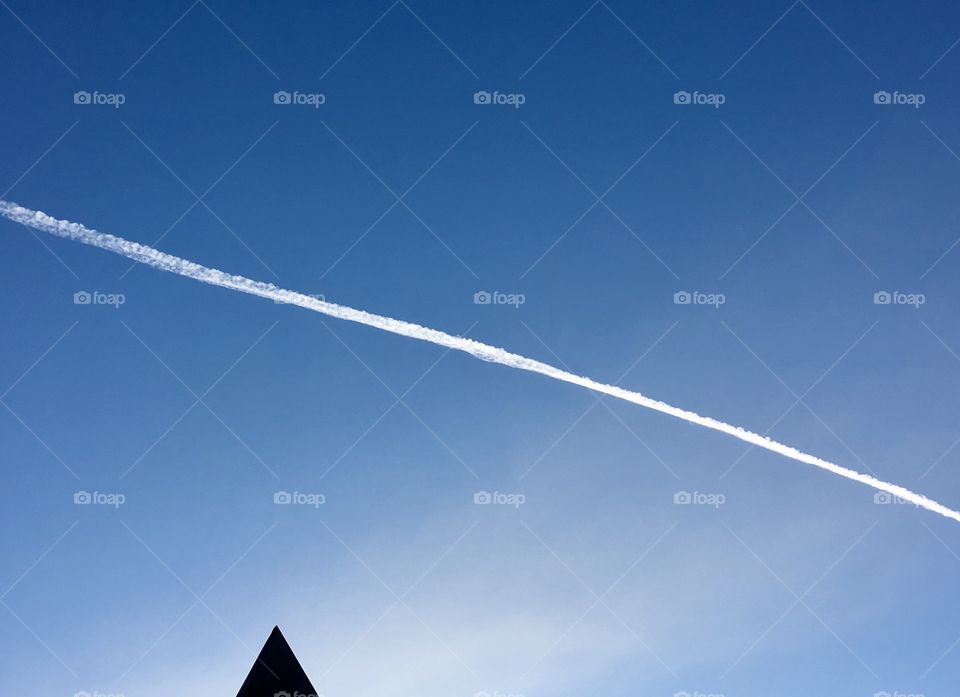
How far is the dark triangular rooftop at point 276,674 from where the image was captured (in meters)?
27.6

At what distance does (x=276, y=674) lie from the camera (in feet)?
93.7

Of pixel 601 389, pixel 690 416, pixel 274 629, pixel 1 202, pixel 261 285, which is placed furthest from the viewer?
pixel 274 629

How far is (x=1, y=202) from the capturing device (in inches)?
881

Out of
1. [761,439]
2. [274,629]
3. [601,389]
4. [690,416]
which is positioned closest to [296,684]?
[274,629]

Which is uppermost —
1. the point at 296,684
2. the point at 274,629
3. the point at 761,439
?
the point at 761,439

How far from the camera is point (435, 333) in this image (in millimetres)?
Answer: 26719

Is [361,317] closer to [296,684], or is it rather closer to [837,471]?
[296,684]

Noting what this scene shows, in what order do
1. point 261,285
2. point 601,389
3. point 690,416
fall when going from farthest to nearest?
1. point 690,416
2. point 601,389
3. point 261,285

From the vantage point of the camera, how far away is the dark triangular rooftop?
27641 millimetres

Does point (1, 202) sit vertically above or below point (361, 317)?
above

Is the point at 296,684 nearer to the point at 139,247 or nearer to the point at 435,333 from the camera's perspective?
the point at 435,333

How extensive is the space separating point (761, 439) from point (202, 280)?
2323 cm

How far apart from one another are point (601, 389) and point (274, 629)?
60.0 ft

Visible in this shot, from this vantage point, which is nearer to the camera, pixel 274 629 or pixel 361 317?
pixel 361 317
